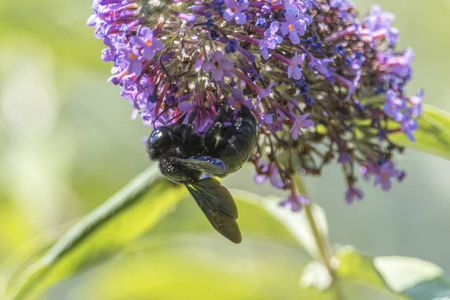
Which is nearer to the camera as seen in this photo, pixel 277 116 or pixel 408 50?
pixel 277 116

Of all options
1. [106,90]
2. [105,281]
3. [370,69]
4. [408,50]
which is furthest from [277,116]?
[106,90]

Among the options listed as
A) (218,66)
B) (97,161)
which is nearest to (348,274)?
(218,66)

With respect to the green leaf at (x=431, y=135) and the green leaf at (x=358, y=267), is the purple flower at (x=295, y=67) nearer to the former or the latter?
the green leaf at (x=431, y=135)

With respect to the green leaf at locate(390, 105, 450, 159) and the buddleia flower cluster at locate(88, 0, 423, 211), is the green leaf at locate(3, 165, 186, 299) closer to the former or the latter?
the buddleia flower cluster at locate(88, 0, 423, 211)

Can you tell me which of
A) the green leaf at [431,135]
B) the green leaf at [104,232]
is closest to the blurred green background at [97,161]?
the green leaf at [104,232]

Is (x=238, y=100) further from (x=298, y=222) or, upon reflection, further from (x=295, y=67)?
(x=298, y=222)

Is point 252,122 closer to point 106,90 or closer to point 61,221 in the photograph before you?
point 61,221
